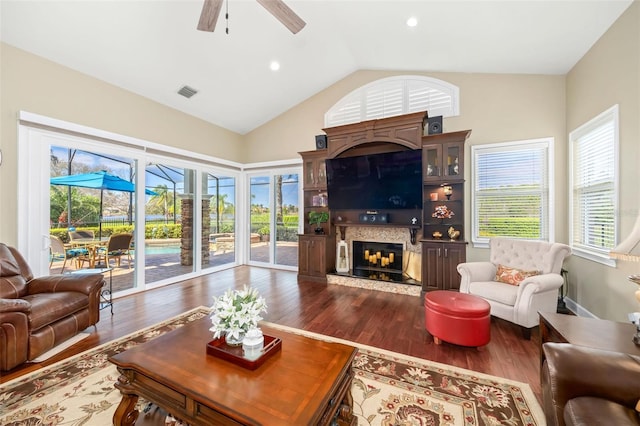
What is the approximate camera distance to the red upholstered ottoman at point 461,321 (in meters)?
2.52

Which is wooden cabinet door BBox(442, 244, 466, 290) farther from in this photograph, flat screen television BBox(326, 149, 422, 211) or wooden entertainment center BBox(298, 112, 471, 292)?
flat screen television BBox(326, 149, 422, 211)

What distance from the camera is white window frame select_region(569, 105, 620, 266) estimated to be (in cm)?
275

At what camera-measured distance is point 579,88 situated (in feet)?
11.5

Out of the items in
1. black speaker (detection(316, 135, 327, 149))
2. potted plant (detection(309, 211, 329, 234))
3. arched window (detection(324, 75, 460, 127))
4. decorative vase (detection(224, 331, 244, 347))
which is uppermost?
arched window (detection(324, 75, 460, 127))

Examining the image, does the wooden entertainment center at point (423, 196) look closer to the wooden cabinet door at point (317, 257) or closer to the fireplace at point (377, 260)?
the wooden cabinet door at point (317, 257)

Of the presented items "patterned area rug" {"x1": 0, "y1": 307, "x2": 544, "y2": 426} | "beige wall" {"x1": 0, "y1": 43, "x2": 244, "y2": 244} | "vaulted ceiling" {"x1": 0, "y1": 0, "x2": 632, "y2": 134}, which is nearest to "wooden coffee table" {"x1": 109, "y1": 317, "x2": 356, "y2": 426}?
"patterned area rug" {"x1": 0, "y1": 307, "x2": 544, "y2": 426}

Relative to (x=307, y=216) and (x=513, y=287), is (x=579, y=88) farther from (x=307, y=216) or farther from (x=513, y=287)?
(x=307, y=216)

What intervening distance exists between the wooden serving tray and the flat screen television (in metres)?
3.41

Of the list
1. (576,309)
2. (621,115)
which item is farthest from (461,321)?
Answer: (621,115)

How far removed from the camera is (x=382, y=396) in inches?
76.7

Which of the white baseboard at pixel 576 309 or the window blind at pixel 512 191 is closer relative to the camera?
the white baseboard at pixel 576 309

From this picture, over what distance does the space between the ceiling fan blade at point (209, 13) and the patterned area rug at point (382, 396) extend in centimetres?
334

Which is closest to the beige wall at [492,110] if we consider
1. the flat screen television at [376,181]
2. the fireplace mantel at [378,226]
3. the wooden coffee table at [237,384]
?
the fireplace mantel at [378,226]

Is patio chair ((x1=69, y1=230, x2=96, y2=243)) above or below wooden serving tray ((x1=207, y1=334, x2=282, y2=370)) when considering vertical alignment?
above
